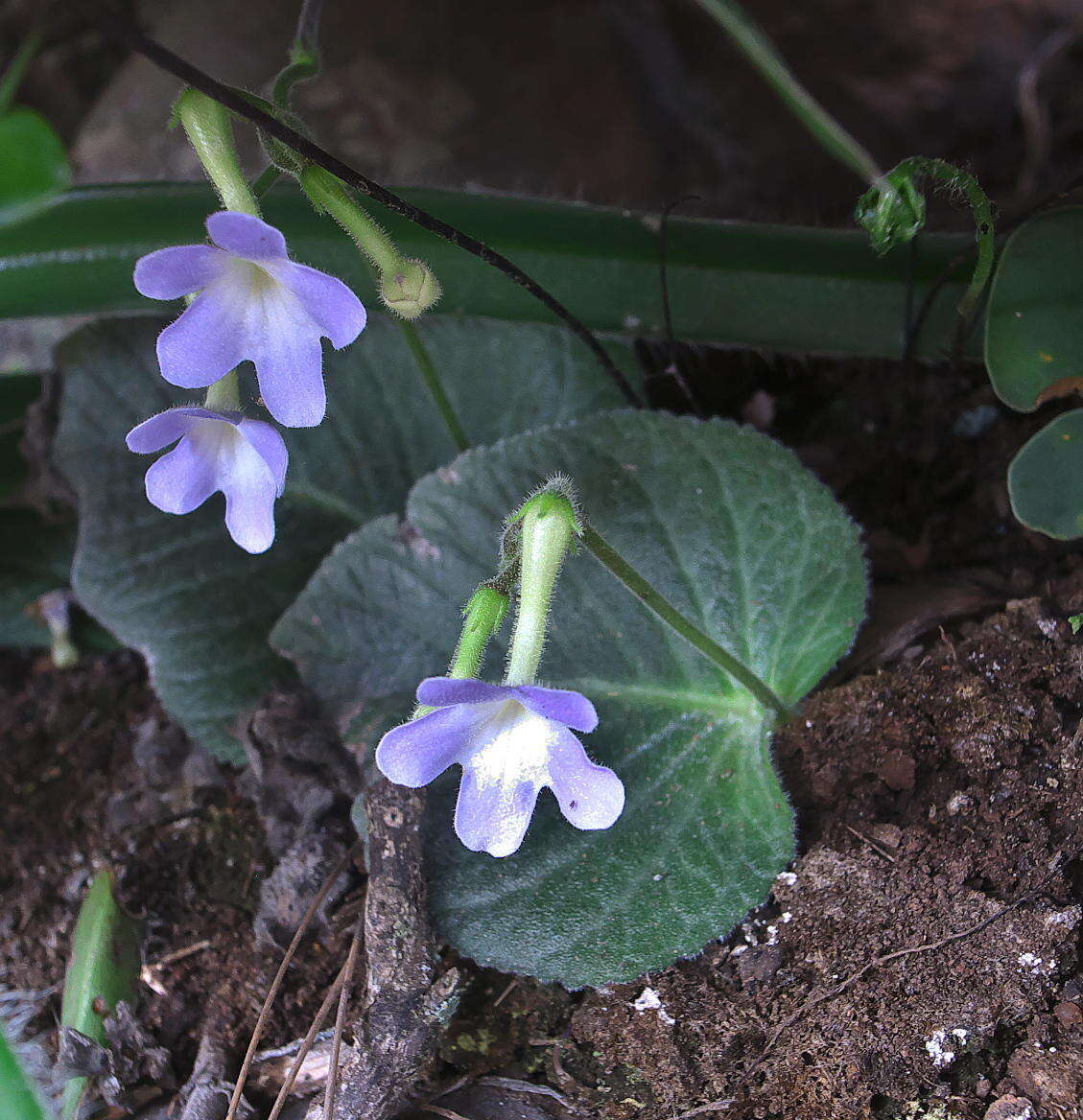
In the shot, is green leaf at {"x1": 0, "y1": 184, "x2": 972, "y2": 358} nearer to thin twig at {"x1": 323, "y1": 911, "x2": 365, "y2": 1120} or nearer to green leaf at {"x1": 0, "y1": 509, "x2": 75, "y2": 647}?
green leaf at {"x1": 0, "y1": 509, "x2": 75, "y2": 647}

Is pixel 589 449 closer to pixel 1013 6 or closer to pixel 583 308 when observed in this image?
pixel 583 308

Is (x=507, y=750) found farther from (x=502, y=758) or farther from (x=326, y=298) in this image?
(x=326, y=298)

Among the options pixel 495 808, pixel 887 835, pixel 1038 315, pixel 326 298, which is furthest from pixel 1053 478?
pixel 326 298

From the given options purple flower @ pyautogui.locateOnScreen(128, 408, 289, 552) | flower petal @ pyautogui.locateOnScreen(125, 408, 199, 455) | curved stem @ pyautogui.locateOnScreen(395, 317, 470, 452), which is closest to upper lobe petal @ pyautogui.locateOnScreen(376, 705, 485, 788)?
purple flower @ pyautogui.locateOnScreen(128, 408, 289, 552)

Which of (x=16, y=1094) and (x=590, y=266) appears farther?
(x=590, y=266)

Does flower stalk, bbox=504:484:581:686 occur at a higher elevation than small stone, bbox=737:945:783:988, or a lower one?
higher

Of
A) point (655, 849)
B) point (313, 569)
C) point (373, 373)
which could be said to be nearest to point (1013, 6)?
point (373, 373)
